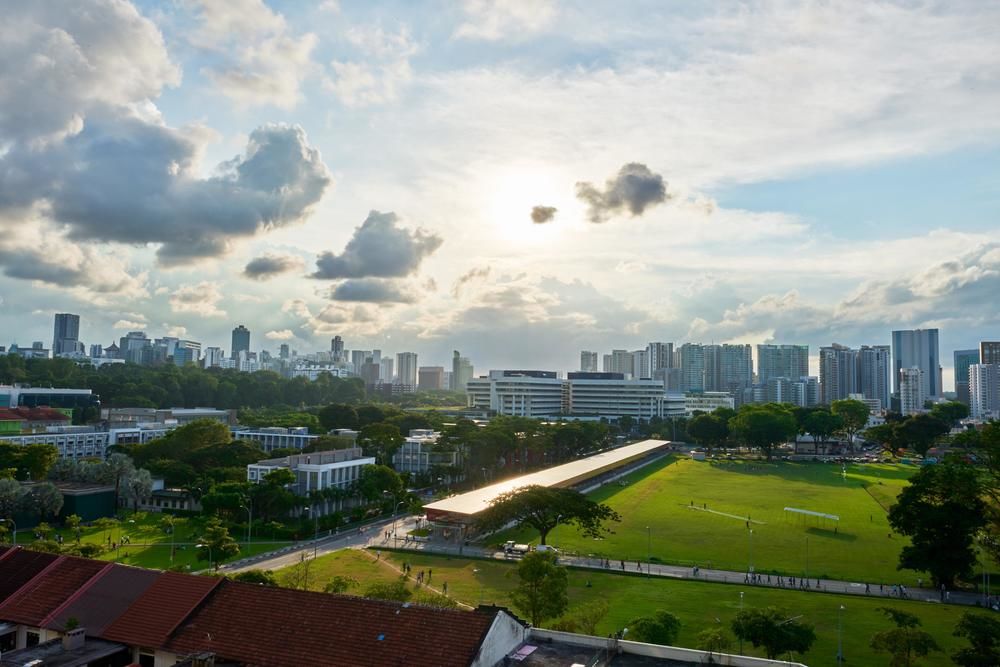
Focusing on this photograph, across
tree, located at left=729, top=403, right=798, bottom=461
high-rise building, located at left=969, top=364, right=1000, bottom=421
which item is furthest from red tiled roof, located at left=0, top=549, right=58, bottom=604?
high-rise building, located at left=969, top=364, right=1000, bottom=421

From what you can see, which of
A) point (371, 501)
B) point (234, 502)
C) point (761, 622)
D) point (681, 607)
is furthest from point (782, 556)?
point (234, 502)

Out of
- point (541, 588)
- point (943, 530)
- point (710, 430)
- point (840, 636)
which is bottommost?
point (840, 636)

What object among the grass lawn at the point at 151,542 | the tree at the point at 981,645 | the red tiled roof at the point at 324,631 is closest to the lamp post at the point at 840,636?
the tree at the point at 981,645

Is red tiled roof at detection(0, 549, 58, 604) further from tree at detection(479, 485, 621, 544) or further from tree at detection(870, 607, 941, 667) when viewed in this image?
tree at detection(870, 607, 941, 667)

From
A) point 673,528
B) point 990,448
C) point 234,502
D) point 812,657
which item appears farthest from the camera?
point 673,528

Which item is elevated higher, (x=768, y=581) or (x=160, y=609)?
(x=160, y=609)

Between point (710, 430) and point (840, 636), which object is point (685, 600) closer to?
point (840, 636)

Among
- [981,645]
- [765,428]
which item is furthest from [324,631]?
[765,428]

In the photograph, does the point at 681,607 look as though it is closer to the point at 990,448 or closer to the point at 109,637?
the point at 990,448
